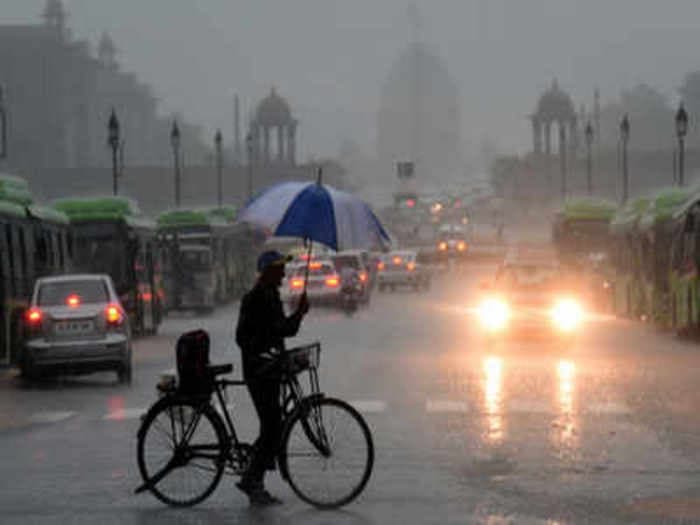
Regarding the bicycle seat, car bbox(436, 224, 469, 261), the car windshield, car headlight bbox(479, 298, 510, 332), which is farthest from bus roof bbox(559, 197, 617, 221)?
car bbox(436, 224, 469, 261)

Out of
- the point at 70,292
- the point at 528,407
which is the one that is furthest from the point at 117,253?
the point at 528,407

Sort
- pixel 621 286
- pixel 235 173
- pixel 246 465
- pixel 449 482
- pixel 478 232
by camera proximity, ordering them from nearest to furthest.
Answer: pixel 246 465
pixel 449 482
pixel 621 286
pixel 235 173
pixel 478 232

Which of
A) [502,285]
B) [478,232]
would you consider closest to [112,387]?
[502,285]

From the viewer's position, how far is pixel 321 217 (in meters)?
15.7

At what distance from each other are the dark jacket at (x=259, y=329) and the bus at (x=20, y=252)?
14.6 m

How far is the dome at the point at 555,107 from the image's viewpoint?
19150 centimetres

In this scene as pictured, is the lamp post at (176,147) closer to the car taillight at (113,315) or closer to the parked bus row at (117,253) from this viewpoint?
the parked bus row at (117,253)

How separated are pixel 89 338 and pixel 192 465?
12.9 metres

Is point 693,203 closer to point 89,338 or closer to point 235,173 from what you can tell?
point 89,338

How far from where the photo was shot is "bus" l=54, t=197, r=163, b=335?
139 ft

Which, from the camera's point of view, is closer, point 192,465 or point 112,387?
point 192,465

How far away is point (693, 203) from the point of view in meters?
37.2

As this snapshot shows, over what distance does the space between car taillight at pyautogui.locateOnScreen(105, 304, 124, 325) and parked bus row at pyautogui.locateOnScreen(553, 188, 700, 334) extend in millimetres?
12297

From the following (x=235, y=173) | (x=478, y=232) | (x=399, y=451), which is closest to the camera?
(x=399, y=451)
